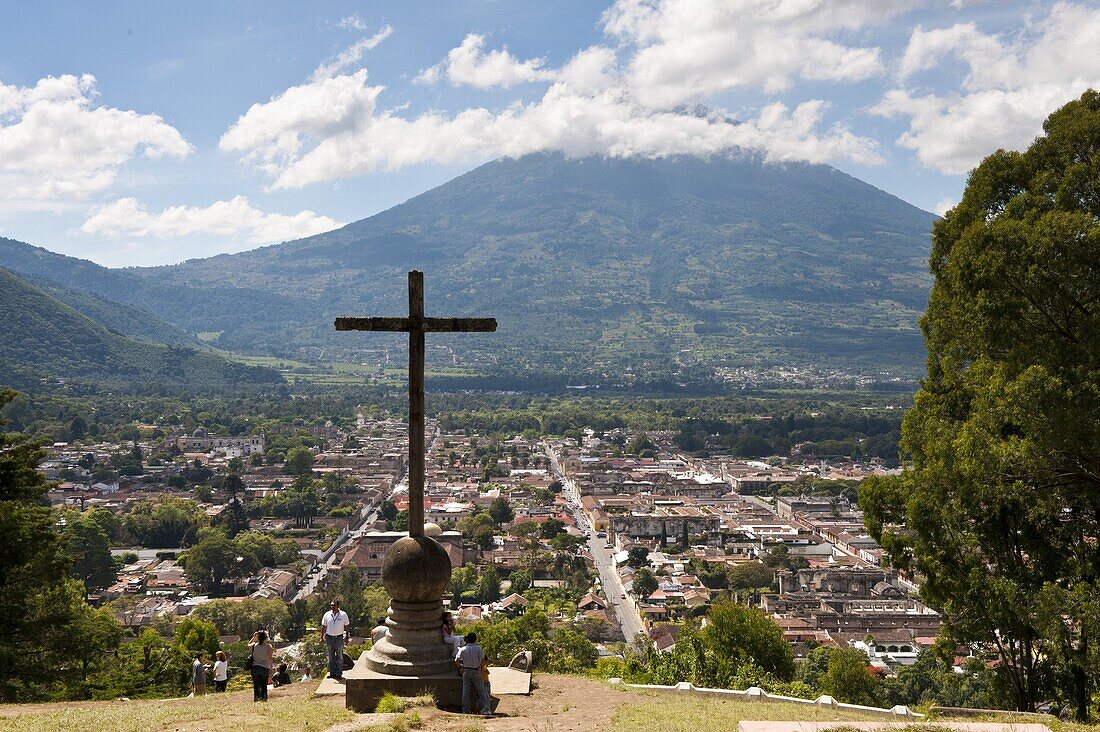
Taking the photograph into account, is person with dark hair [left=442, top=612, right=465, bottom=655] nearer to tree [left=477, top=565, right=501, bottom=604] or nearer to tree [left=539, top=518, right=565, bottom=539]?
tree [left=477, top=565, right=501, bottom=604]

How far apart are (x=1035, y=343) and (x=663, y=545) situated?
44.2 meters

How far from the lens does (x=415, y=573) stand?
8.48 meters

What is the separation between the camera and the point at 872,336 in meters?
188

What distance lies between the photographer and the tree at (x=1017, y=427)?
Result: 861 centimetres

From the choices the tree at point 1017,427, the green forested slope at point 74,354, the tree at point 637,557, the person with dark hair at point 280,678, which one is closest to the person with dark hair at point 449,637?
the person with dark hair at point 280,678

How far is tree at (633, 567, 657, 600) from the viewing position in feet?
128

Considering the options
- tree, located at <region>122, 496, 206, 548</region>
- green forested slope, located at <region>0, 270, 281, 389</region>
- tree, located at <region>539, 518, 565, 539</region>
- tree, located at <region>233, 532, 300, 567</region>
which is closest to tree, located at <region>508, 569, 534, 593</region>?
tree, located at <region>539, 518, 565, 539</region>

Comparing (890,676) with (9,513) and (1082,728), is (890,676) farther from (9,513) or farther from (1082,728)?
(9,513)

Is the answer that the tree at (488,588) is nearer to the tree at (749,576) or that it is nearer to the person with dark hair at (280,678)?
the tree at (749,576)

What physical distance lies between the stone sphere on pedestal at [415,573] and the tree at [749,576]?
35257mm

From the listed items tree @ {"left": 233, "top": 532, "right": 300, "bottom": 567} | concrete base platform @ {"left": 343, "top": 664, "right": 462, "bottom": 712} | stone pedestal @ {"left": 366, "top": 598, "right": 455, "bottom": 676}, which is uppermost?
stone pedestal @ {"left": 366, "top": 598, "right": 455, "bottom": 676}

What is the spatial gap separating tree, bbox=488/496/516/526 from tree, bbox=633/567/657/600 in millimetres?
15857

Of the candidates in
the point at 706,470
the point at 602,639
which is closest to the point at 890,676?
the point at 602,639

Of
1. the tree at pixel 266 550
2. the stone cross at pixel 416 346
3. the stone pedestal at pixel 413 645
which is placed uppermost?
the stone cross at pixel 416 346
